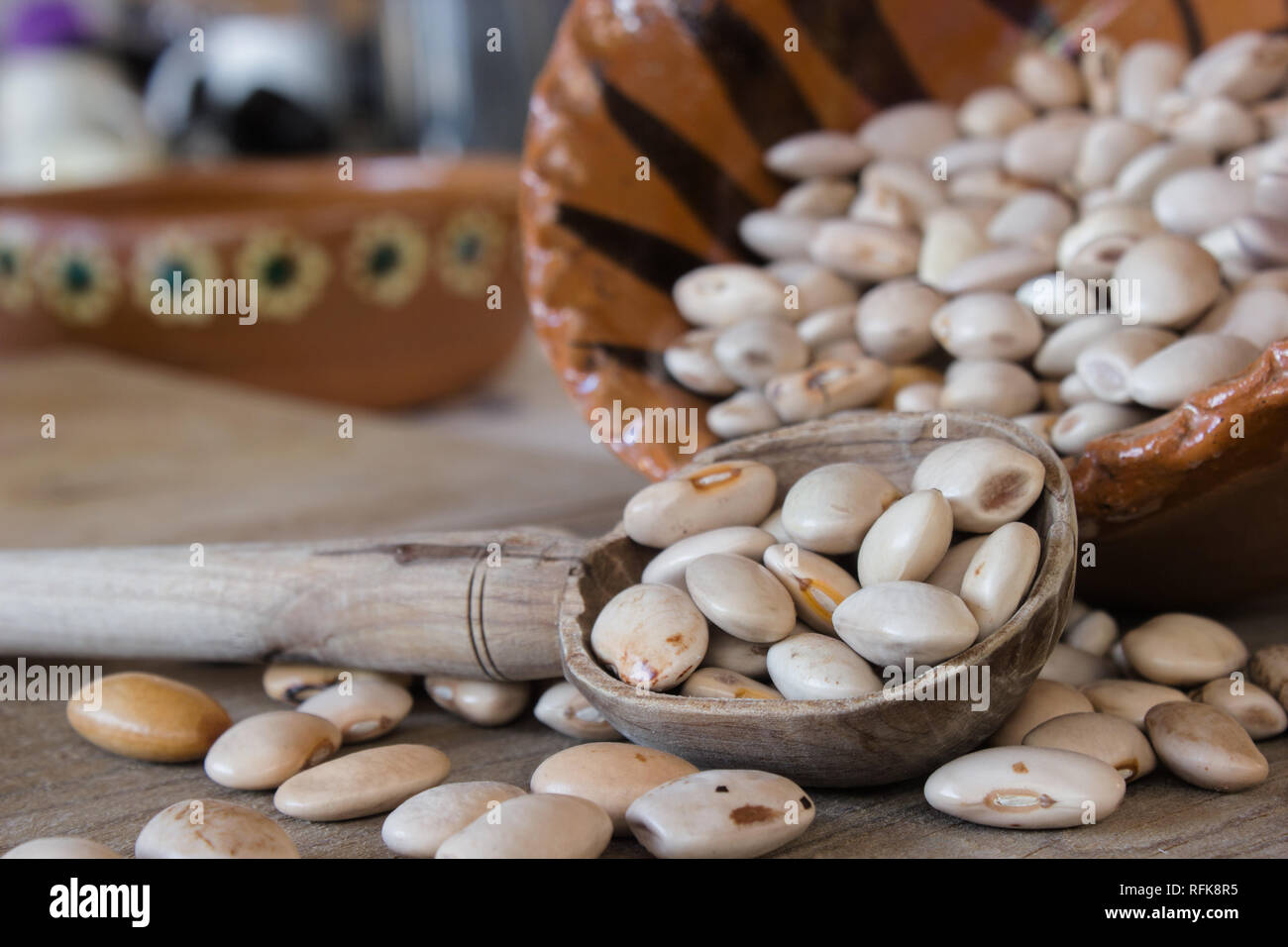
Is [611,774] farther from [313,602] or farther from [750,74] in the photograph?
[750,74]

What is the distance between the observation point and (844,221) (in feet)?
1.72

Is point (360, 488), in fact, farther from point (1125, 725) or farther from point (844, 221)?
point (1125, 725)

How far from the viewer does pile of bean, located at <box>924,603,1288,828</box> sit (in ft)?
1.07

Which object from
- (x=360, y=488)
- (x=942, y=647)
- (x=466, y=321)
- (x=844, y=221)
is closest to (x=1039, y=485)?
(x=942, y=647)

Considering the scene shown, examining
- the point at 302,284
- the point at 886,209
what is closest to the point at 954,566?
the point at 886,209

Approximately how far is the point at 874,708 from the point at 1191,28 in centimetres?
48

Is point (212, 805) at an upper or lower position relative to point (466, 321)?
lower

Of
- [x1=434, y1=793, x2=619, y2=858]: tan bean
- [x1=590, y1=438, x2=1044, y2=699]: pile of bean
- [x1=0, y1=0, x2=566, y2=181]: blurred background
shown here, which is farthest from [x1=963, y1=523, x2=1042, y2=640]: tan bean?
[x1=0, y1=0, x2=566, y2=181]: blurred background

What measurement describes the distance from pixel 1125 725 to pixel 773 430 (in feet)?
0.45

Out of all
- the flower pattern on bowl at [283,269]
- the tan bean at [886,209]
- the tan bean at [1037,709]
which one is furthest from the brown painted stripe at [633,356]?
the flower pattern on bowl at [283,269]

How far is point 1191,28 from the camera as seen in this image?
25.4 inches

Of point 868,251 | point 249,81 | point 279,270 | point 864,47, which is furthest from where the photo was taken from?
point 249,81

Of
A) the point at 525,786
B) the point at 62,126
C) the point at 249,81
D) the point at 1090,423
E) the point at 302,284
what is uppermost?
the point at 249,81

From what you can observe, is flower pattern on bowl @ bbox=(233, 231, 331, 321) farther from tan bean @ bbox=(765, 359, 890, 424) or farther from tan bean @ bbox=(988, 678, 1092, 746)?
tan bean @ bbox=(988, 678, 1092, 746)
